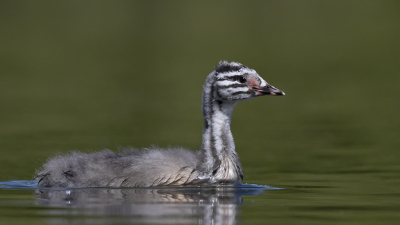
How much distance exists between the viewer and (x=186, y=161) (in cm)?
1484

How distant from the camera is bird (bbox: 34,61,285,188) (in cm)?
1469

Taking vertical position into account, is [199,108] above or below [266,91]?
above

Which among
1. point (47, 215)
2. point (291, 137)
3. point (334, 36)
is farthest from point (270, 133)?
point (334, 36)

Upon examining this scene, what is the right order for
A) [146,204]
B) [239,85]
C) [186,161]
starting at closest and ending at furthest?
1. [146,204]
2. [186,161]
3. [239,85]

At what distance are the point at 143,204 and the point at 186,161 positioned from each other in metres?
2.25

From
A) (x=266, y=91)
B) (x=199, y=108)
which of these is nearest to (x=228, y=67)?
(x=266, y=91)

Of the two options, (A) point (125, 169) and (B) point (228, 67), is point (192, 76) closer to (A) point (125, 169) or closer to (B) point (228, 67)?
(B) point (228, 67)

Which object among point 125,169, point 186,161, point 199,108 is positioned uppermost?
point 199,108

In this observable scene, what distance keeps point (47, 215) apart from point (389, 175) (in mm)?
8154

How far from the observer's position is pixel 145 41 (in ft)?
225

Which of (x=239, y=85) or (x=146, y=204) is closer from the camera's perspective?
(x=146, y=204)

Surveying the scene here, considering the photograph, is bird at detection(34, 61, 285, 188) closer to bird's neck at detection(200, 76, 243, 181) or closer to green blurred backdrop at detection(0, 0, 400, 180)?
bird's neck at detection(200, 76, 243, 181)

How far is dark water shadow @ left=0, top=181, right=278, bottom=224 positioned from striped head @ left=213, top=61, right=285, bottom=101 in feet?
5.94

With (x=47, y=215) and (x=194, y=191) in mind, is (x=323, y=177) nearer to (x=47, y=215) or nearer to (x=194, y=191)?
(x=194, y=191)
